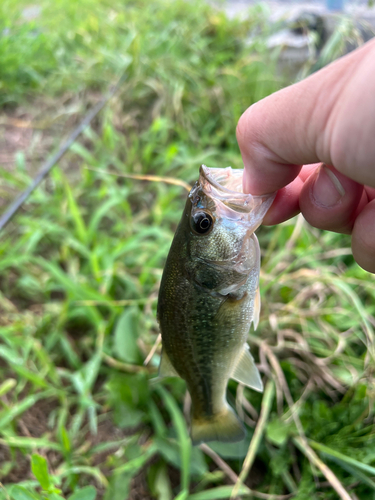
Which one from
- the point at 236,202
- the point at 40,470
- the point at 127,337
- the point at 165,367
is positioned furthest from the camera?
the point at 127,337

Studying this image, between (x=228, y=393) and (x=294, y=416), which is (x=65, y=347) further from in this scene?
(x=294, y=416)

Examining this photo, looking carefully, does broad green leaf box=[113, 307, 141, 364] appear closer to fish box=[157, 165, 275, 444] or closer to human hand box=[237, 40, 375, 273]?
fish box=[157, 165, 275, 444]

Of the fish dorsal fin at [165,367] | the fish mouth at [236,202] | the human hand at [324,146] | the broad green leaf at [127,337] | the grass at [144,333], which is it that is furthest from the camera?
the broad green leaf at [127,337]

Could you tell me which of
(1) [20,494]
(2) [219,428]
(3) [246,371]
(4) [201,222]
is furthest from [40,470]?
(4) [201,222]

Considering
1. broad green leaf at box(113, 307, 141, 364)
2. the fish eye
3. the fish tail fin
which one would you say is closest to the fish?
the fish eye

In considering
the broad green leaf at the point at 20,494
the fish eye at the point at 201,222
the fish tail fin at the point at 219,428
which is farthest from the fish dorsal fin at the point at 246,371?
the broad green leaf at the point at 20,494

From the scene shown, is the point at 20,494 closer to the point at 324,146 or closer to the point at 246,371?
the point at 246,371

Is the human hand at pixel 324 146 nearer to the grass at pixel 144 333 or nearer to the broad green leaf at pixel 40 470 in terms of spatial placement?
the grass at pixel 144 333

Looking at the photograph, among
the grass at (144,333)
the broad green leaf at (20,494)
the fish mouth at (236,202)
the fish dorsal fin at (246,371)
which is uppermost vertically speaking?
the fish mouth at (236,202)
